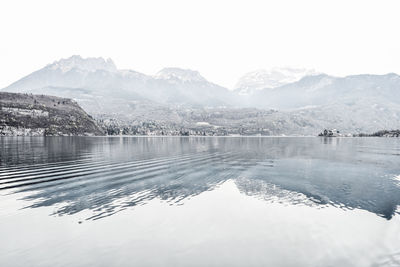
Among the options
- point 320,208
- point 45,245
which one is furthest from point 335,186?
point 45,245

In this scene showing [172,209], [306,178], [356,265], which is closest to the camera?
[356,265]

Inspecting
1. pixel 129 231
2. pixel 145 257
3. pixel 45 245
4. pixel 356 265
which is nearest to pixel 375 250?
pixel 356 265

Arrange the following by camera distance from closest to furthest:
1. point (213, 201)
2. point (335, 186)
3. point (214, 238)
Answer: point (214, 238) < point (213, 201) < point (335, 186)

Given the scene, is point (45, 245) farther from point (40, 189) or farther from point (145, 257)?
point (40, 189)

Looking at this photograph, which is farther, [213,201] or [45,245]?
[213,201]

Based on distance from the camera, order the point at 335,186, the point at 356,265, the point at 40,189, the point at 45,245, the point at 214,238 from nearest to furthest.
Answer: the point at 356,265, the point at 45,245, the point at 214,238, the point at 40,189, the point at 335,186

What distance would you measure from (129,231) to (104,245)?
2983 mm

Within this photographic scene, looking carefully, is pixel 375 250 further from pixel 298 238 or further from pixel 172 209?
pixel 172 209

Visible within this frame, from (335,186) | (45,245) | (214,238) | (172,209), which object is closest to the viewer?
(45,245)

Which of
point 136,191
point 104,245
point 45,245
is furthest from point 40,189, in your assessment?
point 104,245

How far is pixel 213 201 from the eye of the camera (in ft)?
107

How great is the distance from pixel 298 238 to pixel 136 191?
22.5 m

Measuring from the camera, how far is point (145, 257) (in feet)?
57.8

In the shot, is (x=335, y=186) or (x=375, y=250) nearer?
(x=375, y=250)
